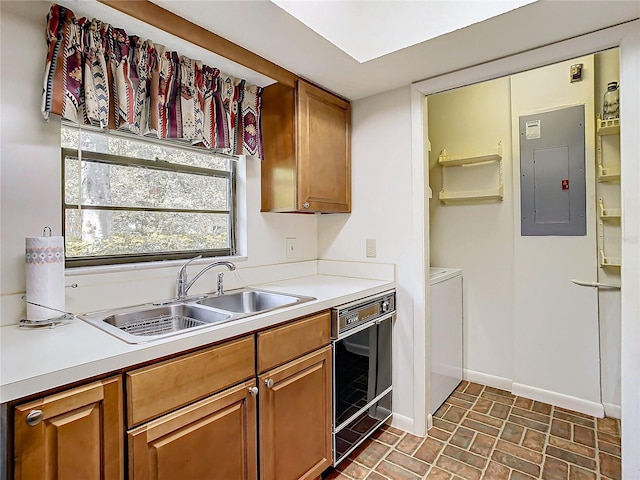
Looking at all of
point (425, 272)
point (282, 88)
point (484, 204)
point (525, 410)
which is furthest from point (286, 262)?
point (525, 410)

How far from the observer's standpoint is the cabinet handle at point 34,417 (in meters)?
0.84

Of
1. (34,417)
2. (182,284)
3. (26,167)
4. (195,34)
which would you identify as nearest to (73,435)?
(34,417)

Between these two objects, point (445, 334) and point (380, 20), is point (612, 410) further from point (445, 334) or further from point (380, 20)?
point (380, 20)

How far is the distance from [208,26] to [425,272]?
1730mm

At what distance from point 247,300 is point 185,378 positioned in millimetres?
824

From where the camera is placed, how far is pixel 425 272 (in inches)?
84.4

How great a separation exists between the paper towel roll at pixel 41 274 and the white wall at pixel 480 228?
2.66 meters

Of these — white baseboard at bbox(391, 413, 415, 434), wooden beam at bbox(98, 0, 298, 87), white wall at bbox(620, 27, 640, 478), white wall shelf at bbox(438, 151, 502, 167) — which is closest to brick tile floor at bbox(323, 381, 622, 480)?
white baseboard at bbox(391, 413, 415, 434)

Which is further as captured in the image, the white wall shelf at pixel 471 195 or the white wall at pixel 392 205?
the white wall shelf at pixel 471 195

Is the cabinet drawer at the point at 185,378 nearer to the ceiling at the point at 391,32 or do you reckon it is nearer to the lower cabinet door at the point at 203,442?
the lower cabinet door at the point at 203,442

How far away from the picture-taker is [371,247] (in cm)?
236

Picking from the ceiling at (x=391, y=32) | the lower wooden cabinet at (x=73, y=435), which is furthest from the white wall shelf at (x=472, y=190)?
the lower wooden cabinet at (x=73, y=435)

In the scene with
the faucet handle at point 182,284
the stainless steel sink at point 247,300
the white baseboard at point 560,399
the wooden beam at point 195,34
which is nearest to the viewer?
the wooden beam at point 195,34

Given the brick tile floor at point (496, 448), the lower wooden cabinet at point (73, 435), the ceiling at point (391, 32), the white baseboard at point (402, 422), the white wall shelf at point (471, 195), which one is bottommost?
the brick tile floor at point (496, 448)
